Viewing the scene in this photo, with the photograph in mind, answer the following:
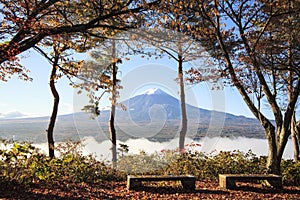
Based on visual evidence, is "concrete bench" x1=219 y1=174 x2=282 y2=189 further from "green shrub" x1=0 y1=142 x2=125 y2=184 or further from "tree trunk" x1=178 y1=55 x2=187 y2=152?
"tree trunk" x1=178 y1=55 x2=187 y2=152

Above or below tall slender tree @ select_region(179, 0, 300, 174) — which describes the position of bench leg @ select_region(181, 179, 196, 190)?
below

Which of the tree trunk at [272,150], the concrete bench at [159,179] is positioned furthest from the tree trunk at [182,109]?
the concrete bench at [159,179]

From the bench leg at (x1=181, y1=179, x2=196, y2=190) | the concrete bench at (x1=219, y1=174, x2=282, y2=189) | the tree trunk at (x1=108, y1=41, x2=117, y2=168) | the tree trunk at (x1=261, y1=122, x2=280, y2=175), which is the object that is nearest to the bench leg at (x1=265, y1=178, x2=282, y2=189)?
the concrete bench at (x1=219, y1=174, x2=282, y2=189)

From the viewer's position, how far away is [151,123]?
275 inches

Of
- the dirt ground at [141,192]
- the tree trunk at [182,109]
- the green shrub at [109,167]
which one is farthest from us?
the tree trunk at [182,109]

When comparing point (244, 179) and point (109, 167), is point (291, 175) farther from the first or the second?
point (109, 167)

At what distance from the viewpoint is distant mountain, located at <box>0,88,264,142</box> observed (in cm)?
703

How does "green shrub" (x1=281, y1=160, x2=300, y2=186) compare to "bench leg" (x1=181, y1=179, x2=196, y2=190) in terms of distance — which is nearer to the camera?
"bench leg" (x1=181, y1=179, x2=196, y2=190)

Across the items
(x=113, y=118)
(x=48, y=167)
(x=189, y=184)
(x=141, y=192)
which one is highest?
(x=113, y=118)

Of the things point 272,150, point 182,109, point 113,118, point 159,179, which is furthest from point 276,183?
point 113,118

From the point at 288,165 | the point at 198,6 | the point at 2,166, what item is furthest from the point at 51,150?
the point at 288,165

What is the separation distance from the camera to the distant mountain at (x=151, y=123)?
277 inches

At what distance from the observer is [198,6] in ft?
21.5

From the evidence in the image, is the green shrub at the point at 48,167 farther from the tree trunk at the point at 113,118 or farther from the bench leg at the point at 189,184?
the bench leg at the point at 189,184
